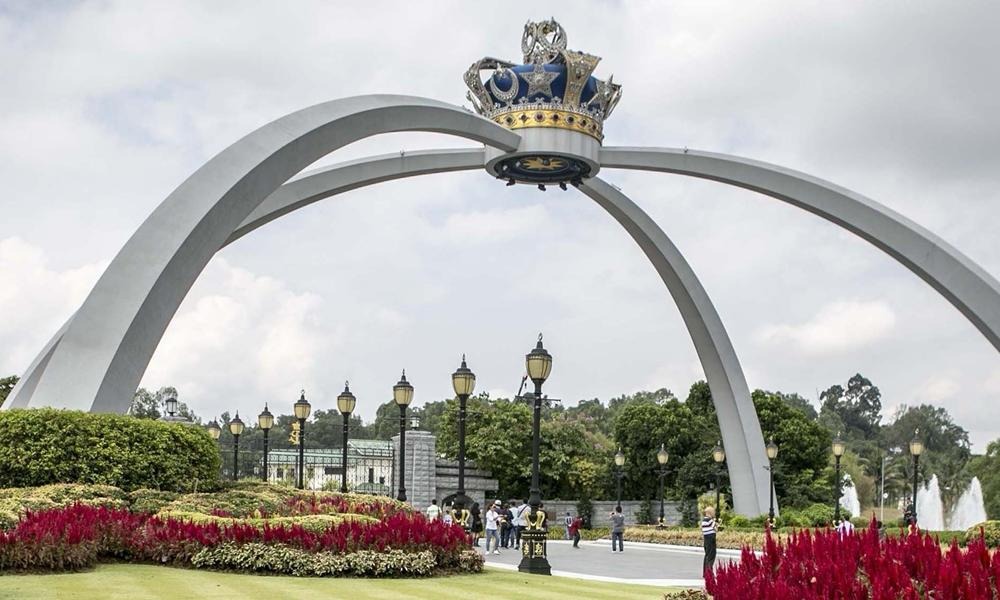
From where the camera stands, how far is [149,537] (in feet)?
40.8

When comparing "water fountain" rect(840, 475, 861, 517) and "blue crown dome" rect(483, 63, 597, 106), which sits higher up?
"blue crown dome" rect(483, 63, 597, 106)

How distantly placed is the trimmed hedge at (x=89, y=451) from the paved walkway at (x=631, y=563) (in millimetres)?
5636

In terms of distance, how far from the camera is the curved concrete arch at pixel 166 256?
16.0 m

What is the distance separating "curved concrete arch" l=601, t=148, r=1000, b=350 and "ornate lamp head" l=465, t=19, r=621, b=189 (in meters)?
1.52

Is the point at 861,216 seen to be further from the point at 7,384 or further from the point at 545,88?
the point at 7,384

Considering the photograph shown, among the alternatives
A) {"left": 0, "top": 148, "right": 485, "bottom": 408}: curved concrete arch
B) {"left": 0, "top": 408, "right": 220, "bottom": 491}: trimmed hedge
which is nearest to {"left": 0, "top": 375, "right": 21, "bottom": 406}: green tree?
{"left": 0, "top": 148, "right": 485, "bottom": 408}: curved concrete arch

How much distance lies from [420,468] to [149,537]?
3054 cm

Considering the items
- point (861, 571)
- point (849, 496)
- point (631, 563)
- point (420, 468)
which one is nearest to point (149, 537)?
point (861, 571)

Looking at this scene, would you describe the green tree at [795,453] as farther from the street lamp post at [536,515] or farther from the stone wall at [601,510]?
the street lamp post at [536,515]

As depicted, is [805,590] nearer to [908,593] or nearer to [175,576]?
[908,593]

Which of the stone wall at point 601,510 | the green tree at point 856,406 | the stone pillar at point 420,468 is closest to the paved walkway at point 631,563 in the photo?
the stone pillar at point 420,468

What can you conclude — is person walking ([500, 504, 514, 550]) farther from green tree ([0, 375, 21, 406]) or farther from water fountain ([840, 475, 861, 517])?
water fountain ([840, 475, 861, 517])

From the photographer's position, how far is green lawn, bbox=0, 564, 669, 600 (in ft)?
32.0

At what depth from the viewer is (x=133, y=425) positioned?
15.3 metres
